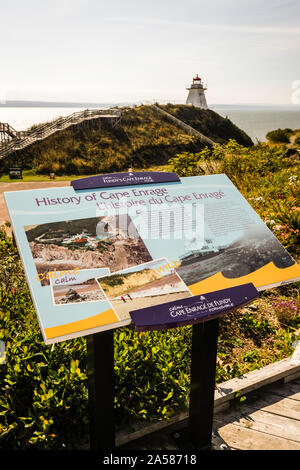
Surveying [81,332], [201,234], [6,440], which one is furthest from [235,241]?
[6,440]

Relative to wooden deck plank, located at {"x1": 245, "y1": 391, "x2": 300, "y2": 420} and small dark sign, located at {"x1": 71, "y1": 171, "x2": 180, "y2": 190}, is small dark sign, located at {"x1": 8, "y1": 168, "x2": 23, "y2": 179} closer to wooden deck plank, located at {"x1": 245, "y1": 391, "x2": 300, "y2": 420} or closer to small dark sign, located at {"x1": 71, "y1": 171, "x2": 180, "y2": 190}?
small dark sign, located at {"x1": 71, "y1": 171, "x2": 180, "y2": 190}

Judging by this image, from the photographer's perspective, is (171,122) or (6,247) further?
(171,122)

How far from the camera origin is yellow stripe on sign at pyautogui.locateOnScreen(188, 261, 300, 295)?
7.09 ft

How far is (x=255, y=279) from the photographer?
2348 mm

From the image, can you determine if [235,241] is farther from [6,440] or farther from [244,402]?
[6,440]

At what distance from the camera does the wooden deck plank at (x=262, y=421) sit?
277 centimetres

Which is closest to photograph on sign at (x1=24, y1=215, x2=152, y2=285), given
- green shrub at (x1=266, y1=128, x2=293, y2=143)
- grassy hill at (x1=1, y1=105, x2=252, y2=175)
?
grassy hill at (x1=1, y1=105, x2=252, y2=175)

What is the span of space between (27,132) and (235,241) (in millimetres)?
30924

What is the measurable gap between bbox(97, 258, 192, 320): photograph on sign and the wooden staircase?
27.0 m

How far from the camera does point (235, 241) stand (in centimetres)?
252

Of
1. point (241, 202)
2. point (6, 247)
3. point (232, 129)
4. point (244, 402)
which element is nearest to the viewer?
point (241, 202)

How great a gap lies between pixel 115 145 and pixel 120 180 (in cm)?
3242

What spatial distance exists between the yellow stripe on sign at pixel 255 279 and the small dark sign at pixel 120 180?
844mm

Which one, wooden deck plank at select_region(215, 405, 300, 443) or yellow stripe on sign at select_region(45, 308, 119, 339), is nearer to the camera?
yellow stripe on sign at select_region(45, 308, 119, 339)
